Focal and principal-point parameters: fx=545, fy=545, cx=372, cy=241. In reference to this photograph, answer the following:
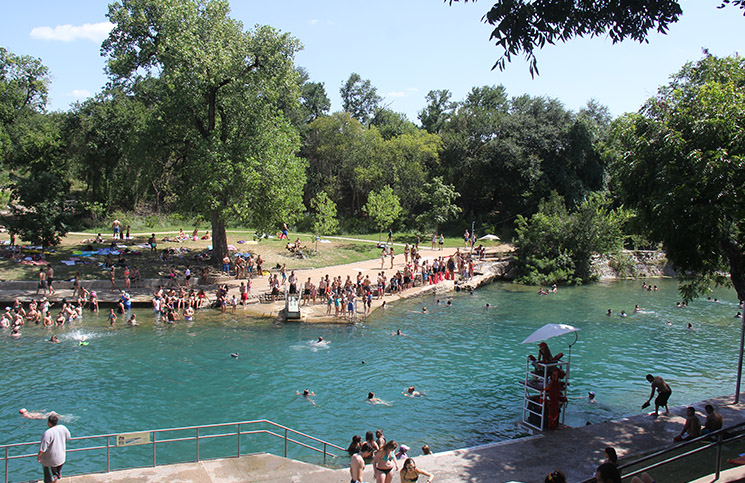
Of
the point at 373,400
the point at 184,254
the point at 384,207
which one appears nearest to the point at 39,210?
the point at 184,254

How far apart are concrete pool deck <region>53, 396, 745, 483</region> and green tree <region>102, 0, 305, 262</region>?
2114 centimetres

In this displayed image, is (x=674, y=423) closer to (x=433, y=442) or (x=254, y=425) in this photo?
(x=433, y=442)

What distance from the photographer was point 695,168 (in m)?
13.8

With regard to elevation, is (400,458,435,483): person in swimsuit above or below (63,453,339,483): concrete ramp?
above

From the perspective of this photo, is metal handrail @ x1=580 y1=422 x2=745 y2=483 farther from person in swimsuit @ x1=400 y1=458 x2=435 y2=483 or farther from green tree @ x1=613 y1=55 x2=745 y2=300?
green tree @ x1=613 y1=55 x2=745 y2=300

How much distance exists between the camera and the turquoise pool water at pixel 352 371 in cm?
1606

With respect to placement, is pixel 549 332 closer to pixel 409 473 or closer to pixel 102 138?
pixel 409 473

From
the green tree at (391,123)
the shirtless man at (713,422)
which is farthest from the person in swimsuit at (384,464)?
the green tree at (391,123)

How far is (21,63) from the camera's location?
6744 cm

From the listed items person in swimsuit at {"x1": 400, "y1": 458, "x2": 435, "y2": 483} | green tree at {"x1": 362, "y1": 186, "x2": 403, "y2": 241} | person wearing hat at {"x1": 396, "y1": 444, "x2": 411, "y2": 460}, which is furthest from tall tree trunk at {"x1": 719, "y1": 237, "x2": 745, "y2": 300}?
green tree at {"x1": 362, "y1": 186, "x2": 403, "y2": 241}

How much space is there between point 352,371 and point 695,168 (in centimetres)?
1308

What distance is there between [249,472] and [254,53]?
27.2 meters

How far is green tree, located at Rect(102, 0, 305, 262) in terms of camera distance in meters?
31.2

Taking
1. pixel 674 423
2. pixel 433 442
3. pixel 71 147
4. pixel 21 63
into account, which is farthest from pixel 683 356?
pixel 21 63
